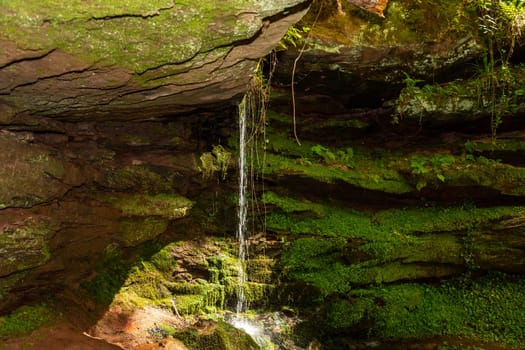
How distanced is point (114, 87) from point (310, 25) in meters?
2.91

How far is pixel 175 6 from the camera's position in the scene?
3.31 meters

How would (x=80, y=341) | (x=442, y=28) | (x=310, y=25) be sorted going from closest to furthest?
(x=80, y=341) → (x=310, y=25) → (x=442, y=28)

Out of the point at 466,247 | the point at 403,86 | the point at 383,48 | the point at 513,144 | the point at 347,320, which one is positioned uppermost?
the point at 383,48

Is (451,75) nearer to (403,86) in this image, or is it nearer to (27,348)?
(403,86)

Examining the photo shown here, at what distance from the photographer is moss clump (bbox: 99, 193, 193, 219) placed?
5.39m

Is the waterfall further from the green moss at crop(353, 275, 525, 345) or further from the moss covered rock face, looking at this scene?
the moss covered rock face

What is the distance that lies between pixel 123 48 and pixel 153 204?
252 centimetres

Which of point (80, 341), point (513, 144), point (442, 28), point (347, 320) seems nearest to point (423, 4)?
point (442, 28)

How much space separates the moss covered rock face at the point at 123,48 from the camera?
3188 millimetres

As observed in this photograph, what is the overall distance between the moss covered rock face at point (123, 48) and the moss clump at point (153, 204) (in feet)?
4.48

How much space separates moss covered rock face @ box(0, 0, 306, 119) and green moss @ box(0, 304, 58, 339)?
210 cm

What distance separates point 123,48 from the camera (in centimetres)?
353

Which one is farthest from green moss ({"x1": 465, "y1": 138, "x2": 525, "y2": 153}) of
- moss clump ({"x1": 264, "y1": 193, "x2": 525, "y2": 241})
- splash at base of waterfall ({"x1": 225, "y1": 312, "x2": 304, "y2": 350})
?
splash at base of waterfall ({"x1": 225, "y1": 312, "x2": 304, "y2": 350})

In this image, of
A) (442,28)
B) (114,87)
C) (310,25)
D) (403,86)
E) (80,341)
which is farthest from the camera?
(403,86)
